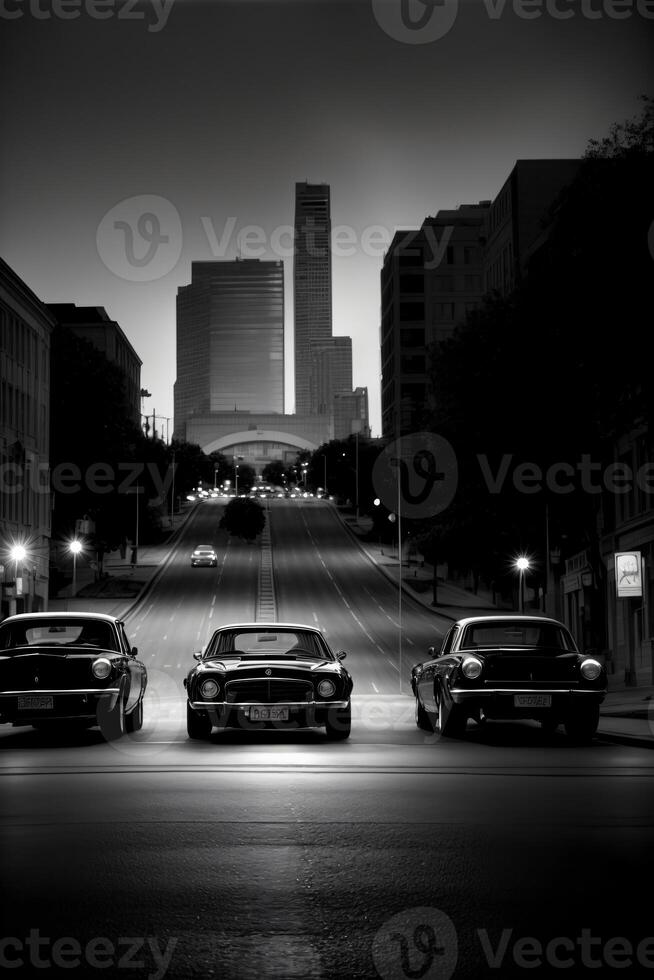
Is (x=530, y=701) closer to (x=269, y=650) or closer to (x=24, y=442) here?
(x=269, y=650)

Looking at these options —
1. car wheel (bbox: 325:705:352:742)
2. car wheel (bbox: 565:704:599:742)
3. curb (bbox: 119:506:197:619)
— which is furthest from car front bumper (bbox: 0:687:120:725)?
curb (bbox: 119:506:197:619)

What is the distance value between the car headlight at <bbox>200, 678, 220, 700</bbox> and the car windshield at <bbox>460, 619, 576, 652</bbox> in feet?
10.3

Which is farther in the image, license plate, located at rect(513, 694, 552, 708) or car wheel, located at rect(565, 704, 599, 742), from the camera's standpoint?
car wheel, located at rect(565, 704, 599, 742)

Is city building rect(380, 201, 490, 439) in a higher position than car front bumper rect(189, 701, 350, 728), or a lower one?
higher

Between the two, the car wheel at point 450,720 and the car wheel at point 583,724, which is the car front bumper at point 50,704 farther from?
the car wheel at point 583,724

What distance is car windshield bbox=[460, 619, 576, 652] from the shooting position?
15859 mm

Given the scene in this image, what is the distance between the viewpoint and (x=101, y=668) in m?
14.9

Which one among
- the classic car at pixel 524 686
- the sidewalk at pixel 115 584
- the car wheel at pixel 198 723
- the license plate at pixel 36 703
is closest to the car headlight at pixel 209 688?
the car wheel at pixel 198 723

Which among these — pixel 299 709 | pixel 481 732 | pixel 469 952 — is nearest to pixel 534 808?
pixel 469 952

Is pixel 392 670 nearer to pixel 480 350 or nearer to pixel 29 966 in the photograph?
pixel 480 350

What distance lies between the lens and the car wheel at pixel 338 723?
48.9 feet

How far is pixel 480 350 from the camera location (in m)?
46.6

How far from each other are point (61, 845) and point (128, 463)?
74.0 m

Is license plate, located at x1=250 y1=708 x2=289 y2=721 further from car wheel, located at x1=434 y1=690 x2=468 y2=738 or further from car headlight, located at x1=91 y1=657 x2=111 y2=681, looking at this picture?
car wheel, located at x1=434 y1=690 x2=468 y2=738
